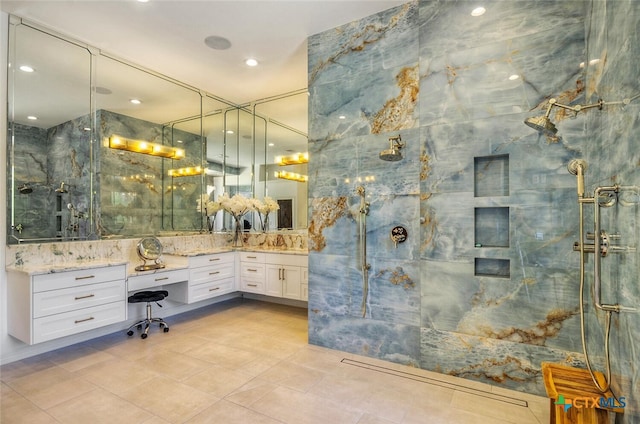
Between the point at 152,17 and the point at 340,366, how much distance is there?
3.75 m

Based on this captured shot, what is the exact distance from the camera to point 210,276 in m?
4.30

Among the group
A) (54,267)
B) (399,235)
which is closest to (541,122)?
(399,235)

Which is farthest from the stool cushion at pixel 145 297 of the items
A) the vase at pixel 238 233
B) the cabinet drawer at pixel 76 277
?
the vase at pixel 238 233

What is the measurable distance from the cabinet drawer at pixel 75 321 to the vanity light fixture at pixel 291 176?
8.96 feet

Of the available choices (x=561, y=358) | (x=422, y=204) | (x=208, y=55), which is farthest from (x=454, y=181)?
(x=208, y=55)

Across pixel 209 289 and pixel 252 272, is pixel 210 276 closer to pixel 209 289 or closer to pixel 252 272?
pixel 209 289

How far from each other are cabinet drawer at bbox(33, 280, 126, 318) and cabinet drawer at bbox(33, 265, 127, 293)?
1.6 inches

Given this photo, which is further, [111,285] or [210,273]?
[210,273]

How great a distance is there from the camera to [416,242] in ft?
9.18

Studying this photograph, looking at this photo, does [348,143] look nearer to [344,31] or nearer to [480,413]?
[344,31]

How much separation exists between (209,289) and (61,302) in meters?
1.67

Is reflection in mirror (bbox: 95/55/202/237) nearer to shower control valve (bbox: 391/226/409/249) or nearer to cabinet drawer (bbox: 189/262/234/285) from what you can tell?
cabinet drawer (bbox: 189/262/234/285)

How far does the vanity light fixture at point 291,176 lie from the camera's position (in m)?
4.82

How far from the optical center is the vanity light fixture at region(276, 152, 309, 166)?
15.8 feet
